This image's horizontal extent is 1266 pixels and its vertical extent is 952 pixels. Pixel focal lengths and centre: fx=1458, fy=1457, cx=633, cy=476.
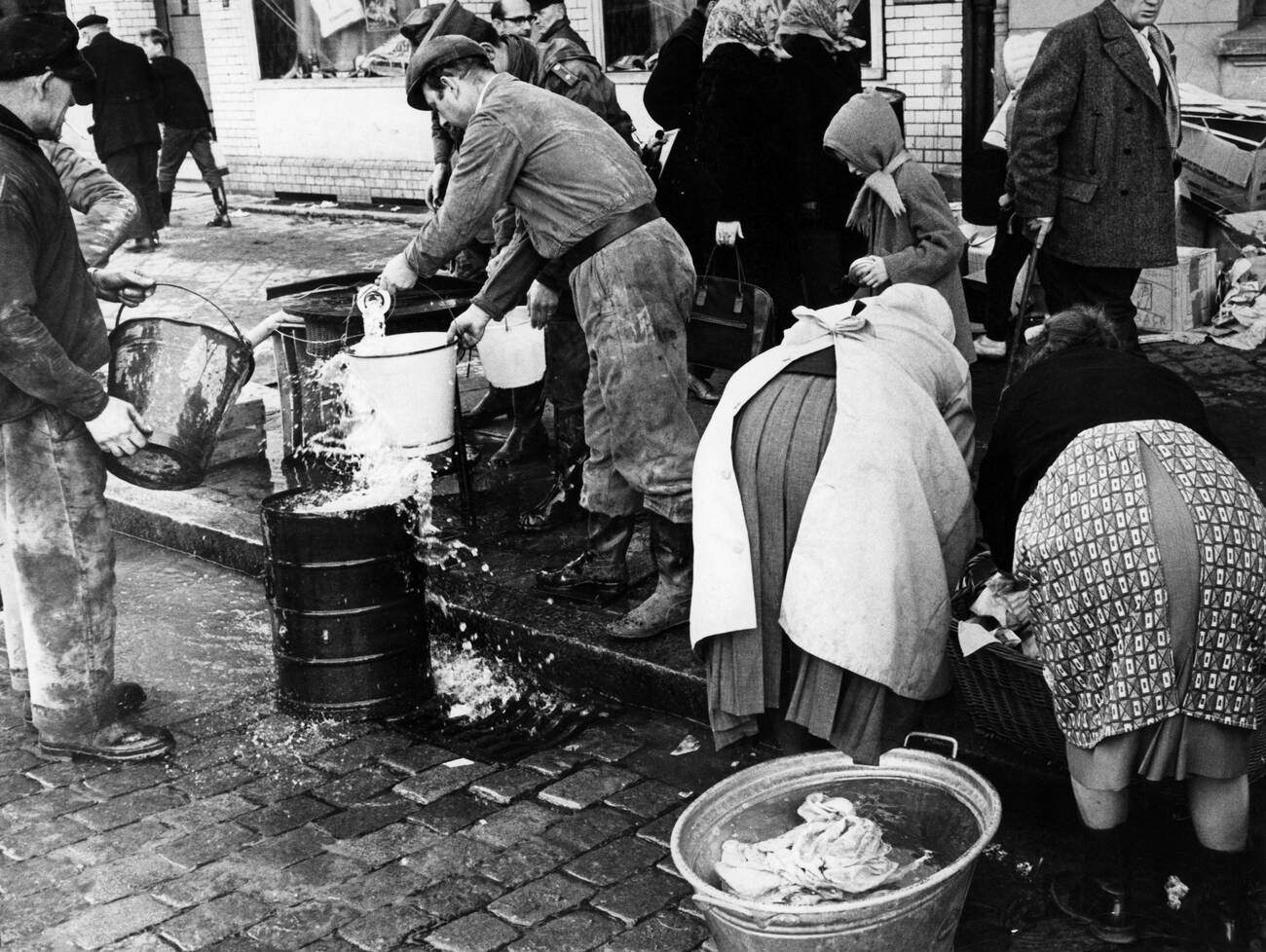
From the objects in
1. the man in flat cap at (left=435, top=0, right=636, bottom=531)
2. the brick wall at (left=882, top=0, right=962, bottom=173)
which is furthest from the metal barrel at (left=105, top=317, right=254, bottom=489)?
the brick wall at (left=882, top=0, right=962, bottom=173)

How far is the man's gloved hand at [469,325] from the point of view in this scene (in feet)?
18.9

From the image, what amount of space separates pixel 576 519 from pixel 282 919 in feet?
9.85

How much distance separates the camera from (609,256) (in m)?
5.38

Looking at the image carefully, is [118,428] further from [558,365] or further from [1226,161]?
[1226,161]

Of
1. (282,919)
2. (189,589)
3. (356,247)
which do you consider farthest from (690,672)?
(356,247)

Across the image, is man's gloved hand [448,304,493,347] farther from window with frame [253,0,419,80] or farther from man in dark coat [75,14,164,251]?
window with frame [253,0,419,80]

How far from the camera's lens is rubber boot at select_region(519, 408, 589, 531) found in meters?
6.66

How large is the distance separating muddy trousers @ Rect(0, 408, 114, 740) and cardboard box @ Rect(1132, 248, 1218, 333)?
6071 millimetres

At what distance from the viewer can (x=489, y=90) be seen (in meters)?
5.59

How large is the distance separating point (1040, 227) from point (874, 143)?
97 centimetres

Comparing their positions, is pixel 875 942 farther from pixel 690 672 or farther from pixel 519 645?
pixel 519 645

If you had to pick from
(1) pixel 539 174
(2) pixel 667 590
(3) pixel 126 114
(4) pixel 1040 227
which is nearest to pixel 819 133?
(4) pixel 1040 227

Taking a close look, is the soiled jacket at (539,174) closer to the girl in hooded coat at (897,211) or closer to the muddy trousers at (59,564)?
the girl in hooded coat at (897,211)

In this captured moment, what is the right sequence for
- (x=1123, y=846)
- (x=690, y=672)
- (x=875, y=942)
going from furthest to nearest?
(x=690, y=672) < (x=1123, y=846) < (x=875, y=942)
